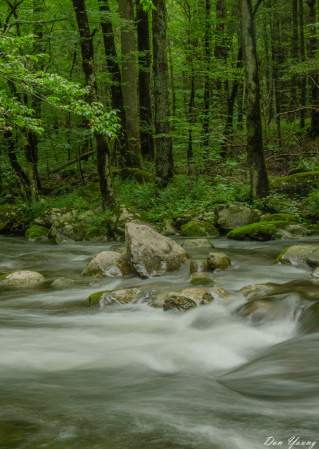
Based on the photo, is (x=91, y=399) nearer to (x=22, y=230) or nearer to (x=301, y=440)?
(x=301, y=440)

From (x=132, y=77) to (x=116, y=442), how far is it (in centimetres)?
1540

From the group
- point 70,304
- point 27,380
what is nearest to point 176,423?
point 27,380

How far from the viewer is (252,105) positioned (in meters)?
10.1

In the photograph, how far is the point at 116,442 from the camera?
1.97m

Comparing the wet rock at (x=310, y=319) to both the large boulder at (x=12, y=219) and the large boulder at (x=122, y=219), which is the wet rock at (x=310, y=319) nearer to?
the large boulder at (x=122, y=219)

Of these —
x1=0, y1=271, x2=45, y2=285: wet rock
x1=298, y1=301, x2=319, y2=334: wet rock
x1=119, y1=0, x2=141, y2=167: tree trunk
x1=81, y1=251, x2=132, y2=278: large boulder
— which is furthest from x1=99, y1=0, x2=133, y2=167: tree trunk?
x1=298, y1=301, x2=319, y2=334: wet rock

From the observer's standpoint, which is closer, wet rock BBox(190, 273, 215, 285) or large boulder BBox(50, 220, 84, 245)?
wet rock BBox(190, 273, 215, 285)

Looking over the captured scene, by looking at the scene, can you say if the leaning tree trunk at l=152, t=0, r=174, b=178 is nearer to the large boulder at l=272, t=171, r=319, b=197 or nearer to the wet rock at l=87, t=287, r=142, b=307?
the large boulder at l=272, t=171, r=319, b=197

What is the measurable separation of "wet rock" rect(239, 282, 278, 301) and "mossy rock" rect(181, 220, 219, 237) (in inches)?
201

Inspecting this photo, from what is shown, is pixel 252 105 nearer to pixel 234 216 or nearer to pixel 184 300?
pixel 234 216

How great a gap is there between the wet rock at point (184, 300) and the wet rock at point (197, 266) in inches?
54.9

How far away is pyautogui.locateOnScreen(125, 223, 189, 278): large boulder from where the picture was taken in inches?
263

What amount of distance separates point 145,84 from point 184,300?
15.1 meters

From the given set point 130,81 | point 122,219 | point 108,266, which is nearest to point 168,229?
point 122,219
